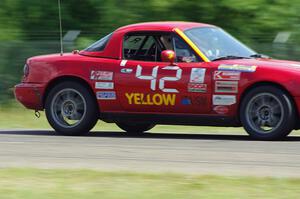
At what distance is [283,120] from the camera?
10.5m

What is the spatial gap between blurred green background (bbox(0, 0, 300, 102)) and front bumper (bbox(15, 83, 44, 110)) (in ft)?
18.3

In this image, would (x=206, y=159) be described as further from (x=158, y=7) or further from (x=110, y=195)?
(x=158, y=7)

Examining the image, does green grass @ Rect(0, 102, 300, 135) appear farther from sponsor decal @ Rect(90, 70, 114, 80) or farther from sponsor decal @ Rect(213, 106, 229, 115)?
sponsor decal @ Rect(90, 70, 114, 80)

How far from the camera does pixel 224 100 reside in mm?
10891

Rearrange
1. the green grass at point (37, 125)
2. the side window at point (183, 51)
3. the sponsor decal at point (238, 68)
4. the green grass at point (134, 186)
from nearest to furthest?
the green grass at point (134, 186) < the sponsor decal at point (238, 68) < the side window at point (183, 51) < the green grass at point (37, 125)

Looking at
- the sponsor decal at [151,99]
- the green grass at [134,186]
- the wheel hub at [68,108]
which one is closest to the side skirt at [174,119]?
the sponsor decal at [151,99]

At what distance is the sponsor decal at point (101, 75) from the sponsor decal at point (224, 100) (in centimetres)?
157

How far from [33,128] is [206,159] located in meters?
5.63

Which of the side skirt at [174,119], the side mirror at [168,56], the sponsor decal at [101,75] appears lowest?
the side skirt at [174,119]

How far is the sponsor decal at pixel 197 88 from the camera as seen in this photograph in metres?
10.9

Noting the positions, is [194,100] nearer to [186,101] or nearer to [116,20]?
[186,101]

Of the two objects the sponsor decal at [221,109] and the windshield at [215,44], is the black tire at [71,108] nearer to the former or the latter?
the windshield at [215,44]

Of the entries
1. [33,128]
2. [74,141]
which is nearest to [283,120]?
[74,141]

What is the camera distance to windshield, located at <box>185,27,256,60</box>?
36.8 ft
